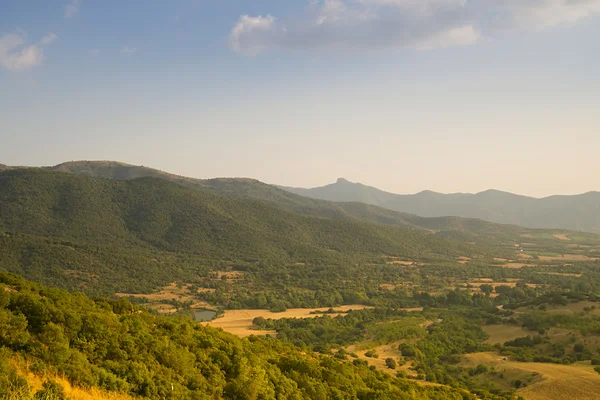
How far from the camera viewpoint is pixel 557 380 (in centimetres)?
3694

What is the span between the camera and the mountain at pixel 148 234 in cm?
9756

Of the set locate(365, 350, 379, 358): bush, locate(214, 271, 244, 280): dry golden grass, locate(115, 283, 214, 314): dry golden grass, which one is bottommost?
Answer: locate(115, 283, 214, 314): dry golden grass

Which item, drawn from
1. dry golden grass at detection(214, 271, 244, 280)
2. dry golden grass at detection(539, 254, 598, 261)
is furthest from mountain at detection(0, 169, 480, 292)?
dry golden grass at detection(539, 254, 598, 261)

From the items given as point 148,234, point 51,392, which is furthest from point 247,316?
point 148,234

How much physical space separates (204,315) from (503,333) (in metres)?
53.7

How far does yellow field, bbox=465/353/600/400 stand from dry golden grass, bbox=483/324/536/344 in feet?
44.5

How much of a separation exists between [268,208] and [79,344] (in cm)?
17015

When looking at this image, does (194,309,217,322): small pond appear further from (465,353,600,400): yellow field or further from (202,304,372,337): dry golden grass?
(465,353,600,400): yellow field

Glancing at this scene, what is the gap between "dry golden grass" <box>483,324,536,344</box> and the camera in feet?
189

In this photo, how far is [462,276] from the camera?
128 metres

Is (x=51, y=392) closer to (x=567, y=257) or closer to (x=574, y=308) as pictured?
(x=574, y=308)

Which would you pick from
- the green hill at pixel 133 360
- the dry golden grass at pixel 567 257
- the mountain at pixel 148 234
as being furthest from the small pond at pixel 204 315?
the dry golden grass at pixel 567 257

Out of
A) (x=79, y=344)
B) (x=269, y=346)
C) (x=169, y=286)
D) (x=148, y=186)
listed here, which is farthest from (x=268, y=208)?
(x=79, y=344)

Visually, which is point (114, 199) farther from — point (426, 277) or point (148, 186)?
point (426, 277)
